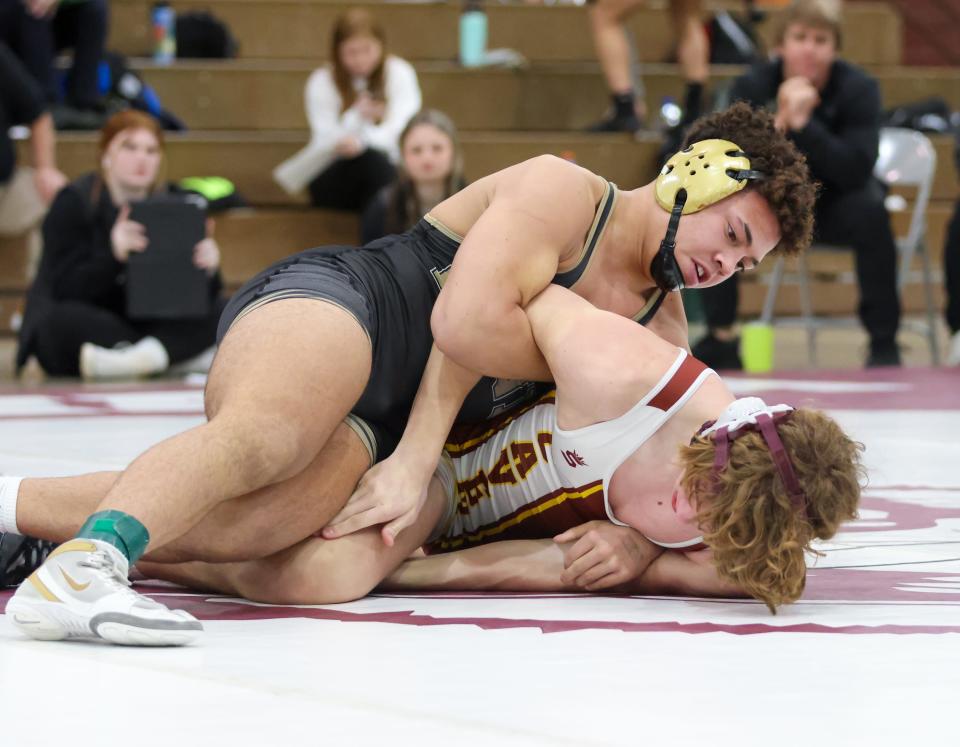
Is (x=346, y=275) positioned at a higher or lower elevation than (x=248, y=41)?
lower

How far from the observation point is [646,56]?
8.62 meters

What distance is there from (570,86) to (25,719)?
7.00 metres

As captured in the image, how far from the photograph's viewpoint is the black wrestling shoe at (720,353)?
6191 millimetres

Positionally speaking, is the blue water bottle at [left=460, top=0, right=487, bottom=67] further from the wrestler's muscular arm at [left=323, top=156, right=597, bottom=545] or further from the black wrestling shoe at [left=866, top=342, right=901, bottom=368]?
the wrestler's muscular arm at [left=323, top=156, right=597, bottom=545]

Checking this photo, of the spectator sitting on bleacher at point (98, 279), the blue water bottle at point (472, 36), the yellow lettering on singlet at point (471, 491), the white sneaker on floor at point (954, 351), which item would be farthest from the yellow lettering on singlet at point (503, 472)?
the blue water bottle at point (472, 36)

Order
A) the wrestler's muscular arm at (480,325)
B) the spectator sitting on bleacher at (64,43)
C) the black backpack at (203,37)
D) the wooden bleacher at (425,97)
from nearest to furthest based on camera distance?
the wrestler's muscular arm at (480,325), the spectator sitting on bleacher at (64,43), the wooden bleacher at (425,97), the black backpack at (203,37)

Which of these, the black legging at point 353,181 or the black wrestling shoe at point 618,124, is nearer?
the black legging at point 353,181

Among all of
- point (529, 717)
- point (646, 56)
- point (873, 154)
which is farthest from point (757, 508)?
point (646, 56)

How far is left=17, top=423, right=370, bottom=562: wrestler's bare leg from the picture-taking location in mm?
2104

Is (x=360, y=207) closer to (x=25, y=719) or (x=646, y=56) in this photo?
(x=646, y=56)

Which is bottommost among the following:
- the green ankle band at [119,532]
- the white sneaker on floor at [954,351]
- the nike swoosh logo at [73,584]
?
the white sneaker on floor at [954,351]

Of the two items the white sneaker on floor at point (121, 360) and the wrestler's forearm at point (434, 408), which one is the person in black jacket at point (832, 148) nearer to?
Answer: the white sneaker on floor at point (121, 360)

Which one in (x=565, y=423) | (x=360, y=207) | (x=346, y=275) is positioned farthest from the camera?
(x=360, y=207)

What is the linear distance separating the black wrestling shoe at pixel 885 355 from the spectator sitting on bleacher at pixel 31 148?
354cm
